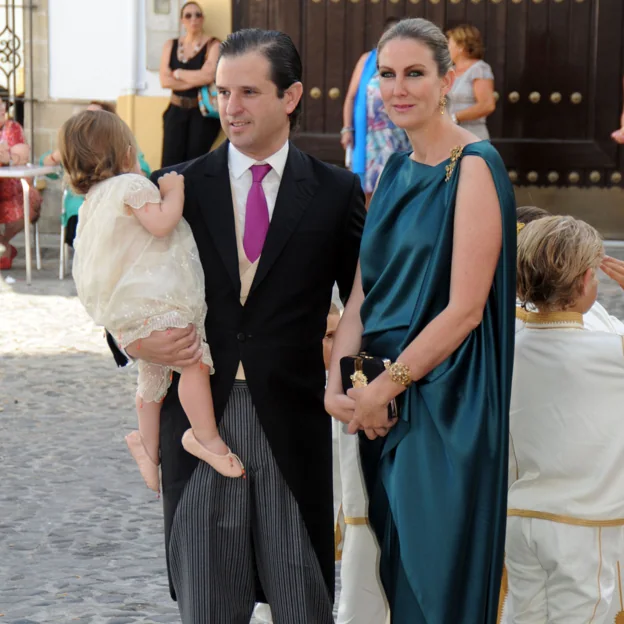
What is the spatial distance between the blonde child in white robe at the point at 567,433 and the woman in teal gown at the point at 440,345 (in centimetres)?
52

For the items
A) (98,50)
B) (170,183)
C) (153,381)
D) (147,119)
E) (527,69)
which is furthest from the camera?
(98,50)

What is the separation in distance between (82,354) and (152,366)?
16.2 feet

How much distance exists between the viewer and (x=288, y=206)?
3020mm

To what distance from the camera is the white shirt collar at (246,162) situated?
3.05 metres

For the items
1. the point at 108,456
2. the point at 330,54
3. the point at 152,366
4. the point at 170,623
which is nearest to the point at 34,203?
the point at 330,54

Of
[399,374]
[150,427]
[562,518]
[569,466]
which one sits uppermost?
[399,374]

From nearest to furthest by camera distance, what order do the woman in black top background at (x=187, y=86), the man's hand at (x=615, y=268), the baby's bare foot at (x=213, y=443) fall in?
the baby's bare foot at (x=213, y=443), the man's hand at (x=615, y=268), the woman in black top background at (x=187, y=86)

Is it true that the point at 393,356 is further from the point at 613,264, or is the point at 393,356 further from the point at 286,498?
the point at 613,264

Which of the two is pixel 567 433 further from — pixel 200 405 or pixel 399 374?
pixel 200 405

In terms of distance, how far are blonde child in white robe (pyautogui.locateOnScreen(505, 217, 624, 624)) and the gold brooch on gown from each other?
58 centimetres

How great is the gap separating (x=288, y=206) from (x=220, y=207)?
0.16 metres

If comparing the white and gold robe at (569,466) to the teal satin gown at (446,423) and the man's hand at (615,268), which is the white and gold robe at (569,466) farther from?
the teal satin gown at (446,423)

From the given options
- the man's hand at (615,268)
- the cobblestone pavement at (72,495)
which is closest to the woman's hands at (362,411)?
the man's hand at (615,268)

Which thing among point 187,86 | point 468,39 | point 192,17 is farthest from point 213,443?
point 192,17
